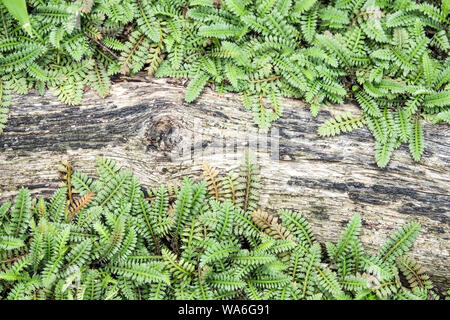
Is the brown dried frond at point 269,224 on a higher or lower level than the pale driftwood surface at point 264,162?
lower

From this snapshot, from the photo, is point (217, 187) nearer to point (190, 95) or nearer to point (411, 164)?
point (190, 95)

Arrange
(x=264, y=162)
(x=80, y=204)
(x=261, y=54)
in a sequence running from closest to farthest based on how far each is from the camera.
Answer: (x=80, y=204), (x=264, y=162), (x=261, y=54)

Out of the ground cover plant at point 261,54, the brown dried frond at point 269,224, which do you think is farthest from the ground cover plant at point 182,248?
the ground cover plant at point 261,54

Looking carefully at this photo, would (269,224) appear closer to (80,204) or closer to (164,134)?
(164,134)

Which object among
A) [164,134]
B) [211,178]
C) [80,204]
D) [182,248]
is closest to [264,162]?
[211,178]

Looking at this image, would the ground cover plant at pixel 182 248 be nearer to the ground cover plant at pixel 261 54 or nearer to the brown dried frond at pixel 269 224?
the brown dried frond at pixel 269 224

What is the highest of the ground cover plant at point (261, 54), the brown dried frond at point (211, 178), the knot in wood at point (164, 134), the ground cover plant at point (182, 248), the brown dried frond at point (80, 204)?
the ground cover plant at point (261, 54)

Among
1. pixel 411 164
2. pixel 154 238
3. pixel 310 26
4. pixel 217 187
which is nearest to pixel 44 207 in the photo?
pixel 154 238
